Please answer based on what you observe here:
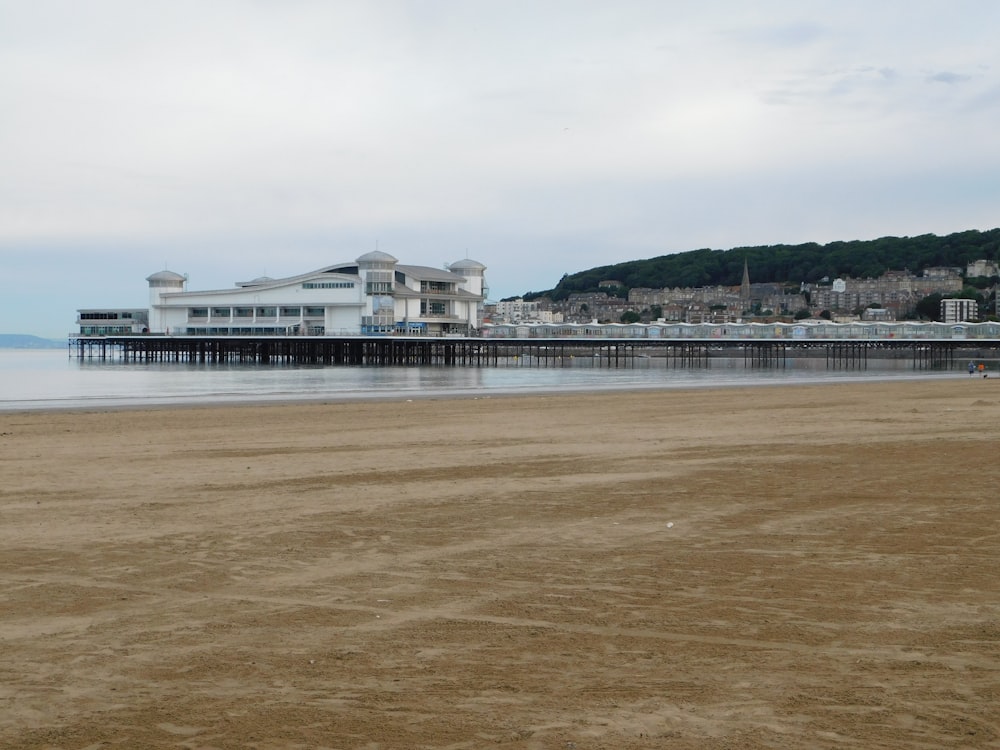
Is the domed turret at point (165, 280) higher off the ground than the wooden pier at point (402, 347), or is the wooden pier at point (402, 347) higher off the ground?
the domed turret at point (165, 280)

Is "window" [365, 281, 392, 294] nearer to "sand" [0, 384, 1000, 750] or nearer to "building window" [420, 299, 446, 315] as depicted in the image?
"building window" [420, 299, 446, 315]

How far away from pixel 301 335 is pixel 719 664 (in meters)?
80.5

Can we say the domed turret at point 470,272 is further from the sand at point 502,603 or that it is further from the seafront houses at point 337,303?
the sand at point 502,603

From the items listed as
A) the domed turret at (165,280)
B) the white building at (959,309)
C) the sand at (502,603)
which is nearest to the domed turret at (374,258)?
the domed turret at (165,280)

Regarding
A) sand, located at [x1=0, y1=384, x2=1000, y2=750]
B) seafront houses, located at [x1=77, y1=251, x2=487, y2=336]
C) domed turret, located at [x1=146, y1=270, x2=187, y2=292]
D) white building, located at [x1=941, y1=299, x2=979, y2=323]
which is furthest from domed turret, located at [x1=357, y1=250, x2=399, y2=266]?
white building, located at [x1=941, y1=299, x2=979, y2=323]

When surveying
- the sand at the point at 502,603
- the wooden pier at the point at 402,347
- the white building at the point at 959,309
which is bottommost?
the sand at the point at 502,603

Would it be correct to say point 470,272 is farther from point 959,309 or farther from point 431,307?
point 959,309

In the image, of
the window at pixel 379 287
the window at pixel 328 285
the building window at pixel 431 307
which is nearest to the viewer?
the window at pixel 379 287

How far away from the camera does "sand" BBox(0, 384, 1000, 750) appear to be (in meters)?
4.20

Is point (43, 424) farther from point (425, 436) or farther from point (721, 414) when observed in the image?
point (721, 414)

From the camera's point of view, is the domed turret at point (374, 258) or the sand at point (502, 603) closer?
the sand at point (502, 603)

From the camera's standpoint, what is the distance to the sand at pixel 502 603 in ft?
13.8

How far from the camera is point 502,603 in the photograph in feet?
19.5

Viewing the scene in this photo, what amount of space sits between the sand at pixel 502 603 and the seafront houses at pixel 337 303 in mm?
71855
